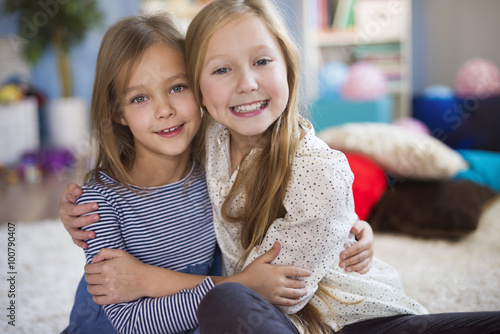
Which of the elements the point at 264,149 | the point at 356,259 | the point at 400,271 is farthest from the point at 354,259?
the point at 400,271

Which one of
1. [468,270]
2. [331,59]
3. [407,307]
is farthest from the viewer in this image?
[331,59]

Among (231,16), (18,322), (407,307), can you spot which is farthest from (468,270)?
(18,322)

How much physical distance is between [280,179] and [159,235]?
0.31 metres

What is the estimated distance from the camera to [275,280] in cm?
94

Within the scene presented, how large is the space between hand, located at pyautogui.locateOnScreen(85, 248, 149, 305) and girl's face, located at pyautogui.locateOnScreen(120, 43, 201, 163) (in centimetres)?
24

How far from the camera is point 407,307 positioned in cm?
106

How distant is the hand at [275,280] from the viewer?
94 centimetres

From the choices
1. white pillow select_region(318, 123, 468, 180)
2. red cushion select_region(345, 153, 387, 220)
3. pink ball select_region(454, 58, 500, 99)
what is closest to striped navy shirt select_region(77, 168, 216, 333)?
red cushion select_region(345, 153, 387, 220)

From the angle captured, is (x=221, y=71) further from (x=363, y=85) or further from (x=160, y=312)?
(x=363, y=85)

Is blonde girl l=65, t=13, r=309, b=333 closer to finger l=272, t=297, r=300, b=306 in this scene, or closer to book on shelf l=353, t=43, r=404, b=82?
finger l=272, t=297, r=300, b=306

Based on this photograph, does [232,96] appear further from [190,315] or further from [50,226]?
[50,226]

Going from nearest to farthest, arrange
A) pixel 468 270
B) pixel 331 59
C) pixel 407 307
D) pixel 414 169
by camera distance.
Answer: pixel 407 307 → pixel 468 270 → pixel 414 169 → pixel 331 59

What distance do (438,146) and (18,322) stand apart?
1.74 m

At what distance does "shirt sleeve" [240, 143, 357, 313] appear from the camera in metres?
0.93
